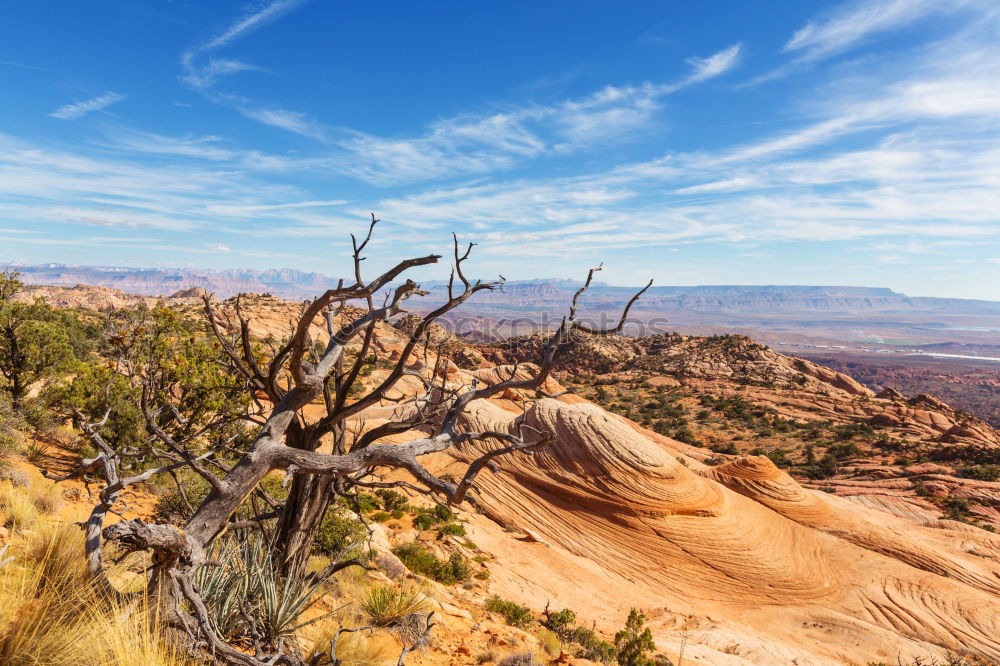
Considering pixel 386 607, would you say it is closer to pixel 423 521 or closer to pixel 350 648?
pixel 350 648

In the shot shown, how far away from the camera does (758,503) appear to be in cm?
2097

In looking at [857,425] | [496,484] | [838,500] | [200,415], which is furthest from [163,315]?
[857,425]

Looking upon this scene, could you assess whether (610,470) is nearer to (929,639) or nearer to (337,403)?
(929,639)

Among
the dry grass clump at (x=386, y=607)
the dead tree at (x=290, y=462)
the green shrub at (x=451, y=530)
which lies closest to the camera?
the dead tree at (x=290, y=462)

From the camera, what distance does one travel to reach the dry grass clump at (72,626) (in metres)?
3.26

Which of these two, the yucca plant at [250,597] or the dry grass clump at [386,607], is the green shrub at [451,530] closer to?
the dry grass clump at [386,607]

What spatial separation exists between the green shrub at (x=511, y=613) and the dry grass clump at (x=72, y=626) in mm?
7819

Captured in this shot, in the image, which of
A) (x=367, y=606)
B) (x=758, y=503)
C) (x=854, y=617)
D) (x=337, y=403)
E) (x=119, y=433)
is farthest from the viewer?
(x=758, y=503)

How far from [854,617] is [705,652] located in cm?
787

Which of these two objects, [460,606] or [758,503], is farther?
[758,503]

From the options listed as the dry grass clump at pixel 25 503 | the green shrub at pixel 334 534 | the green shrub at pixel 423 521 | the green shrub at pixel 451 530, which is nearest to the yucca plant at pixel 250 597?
the dry grass clump at pixel 25 503

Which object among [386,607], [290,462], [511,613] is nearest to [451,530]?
[511,613]

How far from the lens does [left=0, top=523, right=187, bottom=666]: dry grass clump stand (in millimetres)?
3264

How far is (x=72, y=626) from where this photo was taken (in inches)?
140
